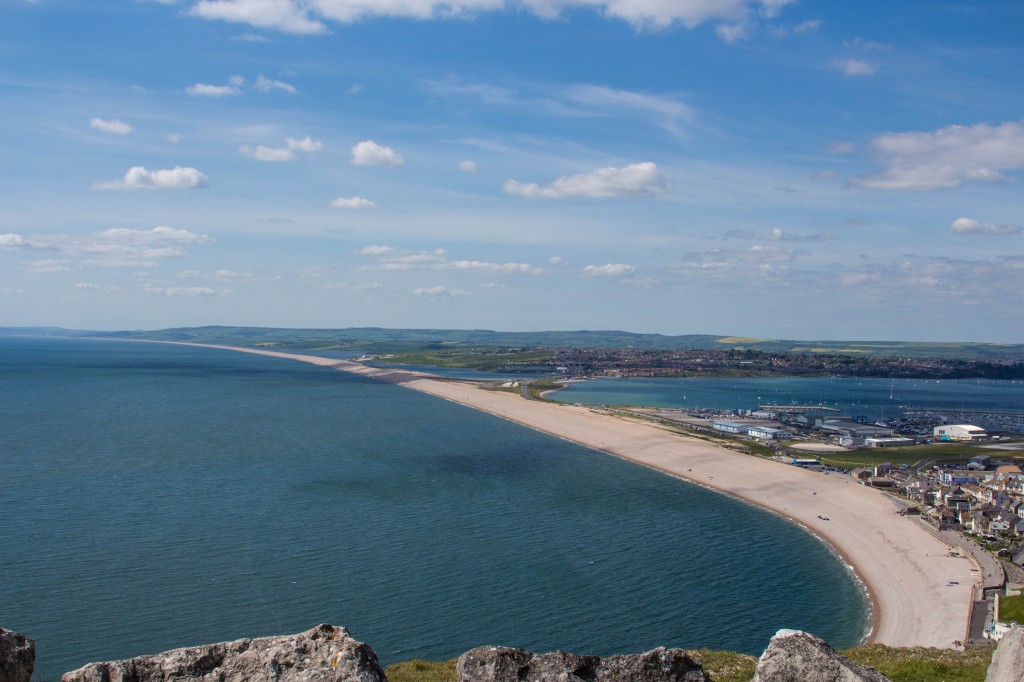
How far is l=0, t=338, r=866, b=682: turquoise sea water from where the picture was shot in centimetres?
2330

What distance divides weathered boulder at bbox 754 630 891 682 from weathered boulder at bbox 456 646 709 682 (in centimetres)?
96

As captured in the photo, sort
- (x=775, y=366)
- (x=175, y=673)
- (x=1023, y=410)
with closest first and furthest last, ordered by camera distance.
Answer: (x=175, y=673), (x=1023, y=410), (x=775, y=366)

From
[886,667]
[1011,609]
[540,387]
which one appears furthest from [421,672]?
[540,387]

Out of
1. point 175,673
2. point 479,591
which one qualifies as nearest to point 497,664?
point 175,673

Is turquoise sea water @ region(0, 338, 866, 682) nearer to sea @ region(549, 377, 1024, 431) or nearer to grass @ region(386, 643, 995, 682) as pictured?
grass @ region(386, 643, 995, 682)

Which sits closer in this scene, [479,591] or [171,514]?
[479,591]

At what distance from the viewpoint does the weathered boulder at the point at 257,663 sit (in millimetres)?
5734

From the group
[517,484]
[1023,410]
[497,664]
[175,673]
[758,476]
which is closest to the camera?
[175,673]

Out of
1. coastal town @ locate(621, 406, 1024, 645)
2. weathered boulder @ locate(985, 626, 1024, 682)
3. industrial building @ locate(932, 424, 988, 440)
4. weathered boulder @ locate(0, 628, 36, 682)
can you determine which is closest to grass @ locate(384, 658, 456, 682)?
weathered boulder @ locate(0, 628, 36, 682)

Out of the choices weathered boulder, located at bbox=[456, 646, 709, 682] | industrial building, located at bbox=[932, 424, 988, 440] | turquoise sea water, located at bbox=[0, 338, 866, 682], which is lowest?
turquoise sea water, located at bbox=[0, 338, 866, 682]

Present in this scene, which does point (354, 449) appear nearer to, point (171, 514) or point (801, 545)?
point (171, 514)

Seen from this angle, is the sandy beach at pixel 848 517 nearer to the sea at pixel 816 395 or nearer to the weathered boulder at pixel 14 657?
the weathered boulder at pixel 14 657

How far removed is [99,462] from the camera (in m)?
47.4

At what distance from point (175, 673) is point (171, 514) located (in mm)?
32954
